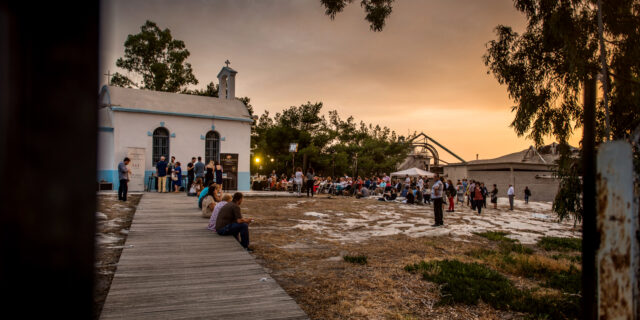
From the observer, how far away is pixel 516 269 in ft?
20.2

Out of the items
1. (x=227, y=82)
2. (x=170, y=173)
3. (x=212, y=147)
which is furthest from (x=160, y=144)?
(x=227, y=82)

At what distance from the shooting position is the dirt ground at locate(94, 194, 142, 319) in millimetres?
4375

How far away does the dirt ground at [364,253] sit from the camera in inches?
171

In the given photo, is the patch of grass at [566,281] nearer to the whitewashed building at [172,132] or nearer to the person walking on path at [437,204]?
the person walking on path at [437,204]

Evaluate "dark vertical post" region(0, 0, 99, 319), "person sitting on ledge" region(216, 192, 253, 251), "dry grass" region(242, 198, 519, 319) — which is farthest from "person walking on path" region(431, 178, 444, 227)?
"dark vertical post" region(0, 0, 99, 319)

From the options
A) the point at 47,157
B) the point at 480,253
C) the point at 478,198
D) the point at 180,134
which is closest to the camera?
the point at 47,157

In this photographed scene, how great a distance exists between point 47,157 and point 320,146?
3739cm

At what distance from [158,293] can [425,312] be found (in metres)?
3.06

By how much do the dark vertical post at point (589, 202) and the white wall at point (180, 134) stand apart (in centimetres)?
1927

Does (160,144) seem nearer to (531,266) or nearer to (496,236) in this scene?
(496,236)

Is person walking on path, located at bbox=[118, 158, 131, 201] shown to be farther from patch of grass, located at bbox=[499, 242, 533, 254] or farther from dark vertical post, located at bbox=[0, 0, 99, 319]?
dark vertical post, located at bbox=[0, 0, 99, 319]

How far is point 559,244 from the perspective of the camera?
8648 millimetres

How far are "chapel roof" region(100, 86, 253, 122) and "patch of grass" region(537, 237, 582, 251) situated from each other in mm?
16407

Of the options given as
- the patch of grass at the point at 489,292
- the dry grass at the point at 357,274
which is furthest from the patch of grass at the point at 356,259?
the patch of grass at the point at 489,292
